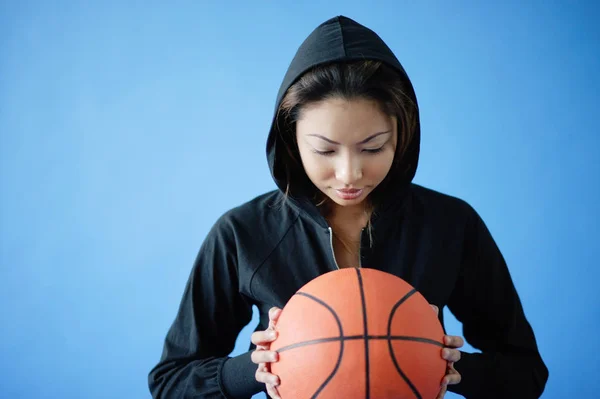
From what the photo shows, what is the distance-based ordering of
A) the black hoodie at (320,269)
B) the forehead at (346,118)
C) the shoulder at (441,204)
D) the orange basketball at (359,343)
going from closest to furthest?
the orange basketball at (359,343) → the forehead at (346,118) → the black hoodie at (320,269) → the shoulder at (441,204)

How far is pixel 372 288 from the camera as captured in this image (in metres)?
0.91

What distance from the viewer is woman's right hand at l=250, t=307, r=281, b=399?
91 cm

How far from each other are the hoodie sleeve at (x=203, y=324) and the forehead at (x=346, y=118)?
1.18ft

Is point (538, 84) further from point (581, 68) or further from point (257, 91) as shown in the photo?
point (257, 91)

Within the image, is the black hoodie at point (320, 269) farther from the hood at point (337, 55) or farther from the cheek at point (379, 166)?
the cheek at point (379, 166)

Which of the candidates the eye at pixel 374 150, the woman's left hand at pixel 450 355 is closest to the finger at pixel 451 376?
the woman's left hand at pixel 450 355

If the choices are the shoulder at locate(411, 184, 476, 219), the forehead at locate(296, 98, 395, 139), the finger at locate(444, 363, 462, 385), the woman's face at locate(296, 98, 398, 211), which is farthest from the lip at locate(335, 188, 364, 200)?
the finger at locate(444, 363, 462, 385)

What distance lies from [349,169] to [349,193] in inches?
2.8

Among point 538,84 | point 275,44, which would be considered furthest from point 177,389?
point 538,84

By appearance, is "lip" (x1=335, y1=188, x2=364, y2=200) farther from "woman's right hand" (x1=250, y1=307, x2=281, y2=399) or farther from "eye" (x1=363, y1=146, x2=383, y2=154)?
"woman's right hand" (x1=250, y1=307, x2=281, y2=399)

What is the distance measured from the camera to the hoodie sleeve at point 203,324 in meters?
1.14

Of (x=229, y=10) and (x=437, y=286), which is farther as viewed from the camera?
(x=229, y=10)

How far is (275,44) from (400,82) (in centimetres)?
116

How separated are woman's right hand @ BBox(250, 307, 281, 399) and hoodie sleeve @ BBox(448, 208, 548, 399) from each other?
0.45 metres
